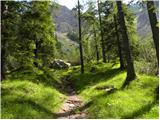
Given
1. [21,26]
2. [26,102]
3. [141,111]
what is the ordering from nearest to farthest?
[141,111] < [26,102] < [21,26]

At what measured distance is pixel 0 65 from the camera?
23.7 meters

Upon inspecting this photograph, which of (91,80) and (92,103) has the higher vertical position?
(91,80)

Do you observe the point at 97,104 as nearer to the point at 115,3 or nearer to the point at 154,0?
the point at 154,0

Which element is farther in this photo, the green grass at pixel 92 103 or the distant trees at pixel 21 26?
the distant trees at pixel 21 26

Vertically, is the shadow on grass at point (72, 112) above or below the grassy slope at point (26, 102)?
below

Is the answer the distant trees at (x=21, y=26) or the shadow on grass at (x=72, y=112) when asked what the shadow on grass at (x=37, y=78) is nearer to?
the distant trees at (x=21, y=26)

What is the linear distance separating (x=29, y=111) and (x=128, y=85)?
1072 centimetres

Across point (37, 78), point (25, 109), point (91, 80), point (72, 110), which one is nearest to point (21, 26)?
point (37, 78)

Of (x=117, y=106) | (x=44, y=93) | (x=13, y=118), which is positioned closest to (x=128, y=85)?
(x=44, y=93)

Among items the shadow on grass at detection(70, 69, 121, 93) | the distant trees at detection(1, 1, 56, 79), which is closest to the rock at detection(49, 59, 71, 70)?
the shadow on grass at detection(70, 69, 121, 93)

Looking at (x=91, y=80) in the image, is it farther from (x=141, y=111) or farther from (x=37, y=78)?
(x=141, y=111)

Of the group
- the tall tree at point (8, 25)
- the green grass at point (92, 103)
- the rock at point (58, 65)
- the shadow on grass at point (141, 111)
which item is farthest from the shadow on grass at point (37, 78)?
the rock at point (58, 65)

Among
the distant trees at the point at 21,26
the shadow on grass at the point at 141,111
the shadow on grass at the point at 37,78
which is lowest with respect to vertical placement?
the shadow on grass at the point at 141,111

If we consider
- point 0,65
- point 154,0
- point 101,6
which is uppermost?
point 101,6
